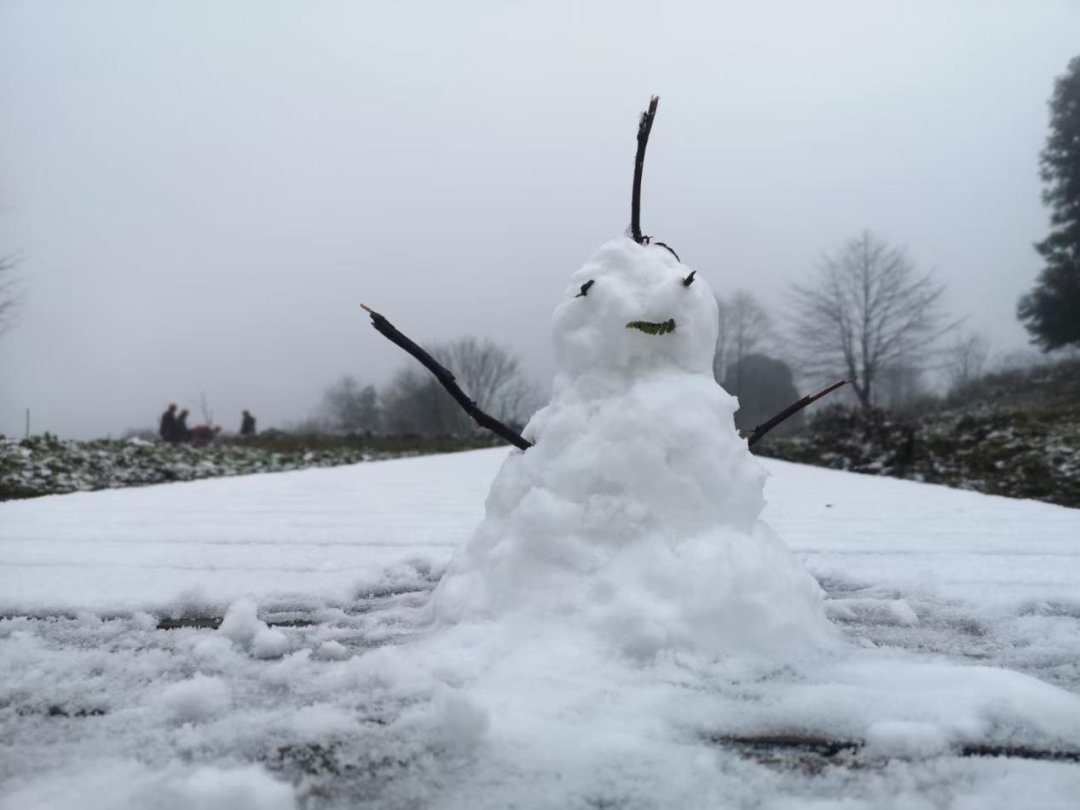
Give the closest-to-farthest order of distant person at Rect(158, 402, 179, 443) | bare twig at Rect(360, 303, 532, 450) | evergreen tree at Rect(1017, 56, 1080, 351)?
bare twig at Rect(360, 303, 532, 450), distant person at Rect(158, 402, 179, 443), evergreen tree at Rect(1017, 56, 1080, 351)

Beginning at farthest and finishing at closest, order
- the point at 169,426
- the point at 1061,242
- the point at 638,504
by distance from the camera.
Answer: the point at 1061,242 < the point at 169,426 < the point at 638,504

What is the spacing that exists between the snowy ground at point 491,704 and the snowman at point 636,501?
0.08m

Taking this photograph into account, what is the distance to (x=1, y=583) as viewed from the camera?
6.42 ft

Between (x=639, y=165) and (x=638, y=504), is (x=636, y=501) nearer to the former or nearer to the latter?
(x=638, y=504)

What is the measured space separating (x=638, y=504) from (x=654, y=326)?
404 mm

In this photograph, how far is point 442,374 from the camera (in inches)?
62.8

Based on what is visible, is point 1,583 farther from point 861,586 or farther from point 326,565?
point 861,586

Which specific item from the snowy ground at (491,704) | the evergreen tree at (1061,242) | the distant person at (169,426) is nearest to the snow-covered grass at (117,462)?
the distant person at (169,426)

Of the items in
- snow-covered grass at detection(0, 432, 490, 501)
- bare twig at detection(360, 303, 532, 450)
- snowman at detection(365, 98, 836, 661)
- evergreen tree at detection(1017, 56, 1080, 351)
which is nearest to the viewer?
snowman at detection(365, 98, 836, 661)

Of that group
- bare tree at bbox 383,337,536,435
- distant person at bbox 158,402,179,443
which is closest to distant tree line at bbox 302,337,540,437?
bare tree at bbox 383,337,536,435

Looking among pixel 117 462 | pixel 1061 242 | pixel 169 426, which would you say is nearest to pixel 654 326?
pixel 117 462

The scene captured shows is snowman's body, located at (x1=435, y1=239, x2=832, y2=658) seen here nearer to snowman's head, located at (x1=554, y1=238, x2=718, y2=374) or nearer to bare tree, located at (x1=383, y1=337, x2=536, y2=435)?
snowman's head, located at (x1=554, y1=238, x2=718, y2=374)

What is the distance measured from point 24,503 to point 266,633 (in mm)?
3276

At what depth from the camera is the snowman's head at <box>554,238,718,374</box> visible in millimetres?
1563
